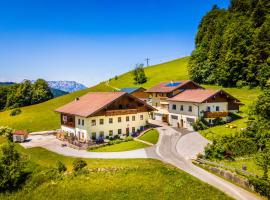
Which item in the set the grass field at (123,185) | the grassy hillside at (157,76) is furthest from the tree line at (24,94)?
the grass field at (123,185)

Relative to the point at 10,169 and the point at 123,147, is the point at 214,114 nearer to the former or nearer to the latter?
the point at 123,147

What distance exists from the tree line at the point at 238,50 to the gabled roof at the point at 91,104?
3584 centimetres

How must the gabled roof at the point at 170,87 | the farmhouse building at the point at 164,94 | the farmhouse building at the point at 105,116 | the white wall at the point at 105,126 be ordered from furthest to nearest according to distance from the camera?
the gabled roof at the point at 170,87
the farmhouse building at the point at 164,94
the farmhouse building at the point at 105,116
the white wall at the point at 105,126

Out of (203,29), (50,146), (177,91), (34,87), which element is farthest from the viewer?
(34,87)

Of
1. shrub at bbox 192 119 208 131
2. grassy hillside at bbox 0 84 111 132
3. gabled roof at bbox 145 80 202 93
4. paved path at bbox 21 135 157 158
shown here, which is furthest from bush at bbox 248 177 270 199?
grassy hillside at bbox 0 84 111 132

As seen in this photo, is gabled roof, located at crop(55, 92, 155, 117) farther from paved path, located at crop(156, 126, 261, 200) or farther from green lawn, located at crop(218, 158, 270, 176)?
green lawn, located at crop(218, 158, 270, 176)

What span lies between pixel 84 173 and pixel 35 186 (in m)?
A: 5.73

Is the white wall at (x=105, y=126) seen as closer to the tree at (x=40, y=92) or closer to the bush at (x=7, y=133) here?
the bush at (x=7, y=133)

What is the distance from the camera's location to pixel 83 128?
172ft

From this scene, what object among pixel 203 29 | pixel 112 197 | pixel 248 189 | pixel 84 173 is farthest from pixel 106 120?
pixel 203 29

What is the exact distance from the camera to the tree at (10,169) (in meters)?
34.1

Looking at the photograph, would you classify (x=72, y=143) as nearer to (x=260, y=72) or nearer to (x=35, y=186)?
(x=35, y=186)

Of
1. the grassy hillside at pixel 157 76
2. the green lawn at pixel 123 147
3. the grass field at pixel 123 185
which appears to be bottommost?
the grass field at pixel 123 185

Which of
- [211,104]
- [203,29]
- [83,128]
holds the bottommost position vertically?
[83,128]
